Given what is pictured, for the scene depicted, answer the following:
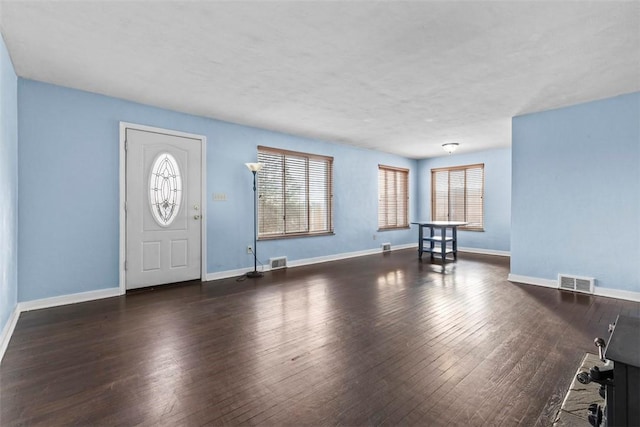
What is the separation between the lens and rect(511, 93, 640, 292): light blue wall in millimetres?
3895

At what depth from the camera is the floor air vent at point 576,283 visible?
413cm

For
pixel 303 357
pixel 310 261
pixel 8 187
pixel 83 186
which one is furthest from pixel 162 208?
pixel 303 357

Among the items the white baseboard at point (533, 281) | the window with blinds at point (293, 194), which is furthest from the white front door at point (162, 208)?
the white baseboard at point (533, 281)

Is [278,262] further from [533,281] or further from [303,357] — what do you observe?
[533,281]

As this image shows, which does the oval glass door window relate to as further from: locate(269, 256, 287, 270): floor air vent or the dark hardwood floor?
locate(269, 256, 287, 270): floor air vent

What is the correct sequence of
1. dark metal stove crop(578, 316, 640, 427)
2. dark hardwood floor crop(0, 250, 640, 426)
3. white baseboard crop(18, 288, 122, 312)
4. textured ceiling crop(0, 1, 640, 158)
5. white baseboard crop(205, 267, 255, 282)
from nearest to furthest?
dark metal stove crop(578, 316, 640, 427) → dark hardwood floor crop(0, 250, 640, 426) → textured ceiling crop(0, 1, 640, 158) → white baseboard crop(18, 288, 122, 312) → white baseboard crop(205, 267, 255, 282)

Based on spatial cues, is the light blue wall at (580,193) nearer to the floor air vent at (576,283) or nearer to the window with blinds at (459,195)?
the floor air vent at (576,283)

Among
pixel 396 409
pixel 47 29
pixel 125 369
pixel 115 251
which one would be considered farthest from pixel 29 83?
pixel 396 409

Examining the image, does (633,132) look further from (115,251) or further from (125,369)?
(115,251)

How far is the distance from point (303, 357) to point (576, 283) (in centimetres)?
407

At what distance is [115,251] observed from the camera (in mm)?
4043

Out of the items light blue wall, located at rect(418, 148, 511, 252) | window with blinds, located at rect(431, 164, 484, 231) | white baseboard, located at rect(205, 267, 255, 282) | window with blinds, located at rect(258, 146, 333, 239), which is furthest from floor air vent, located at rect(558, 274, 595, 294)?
white baseboard, located at rect(205, 267, 255, 282)

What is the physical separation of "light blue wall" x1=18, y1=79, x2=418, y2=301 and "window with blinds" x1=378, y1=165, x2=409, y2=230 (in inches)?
157

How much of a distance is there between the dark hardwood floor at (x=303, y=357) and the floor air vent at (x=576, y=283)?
25cm
